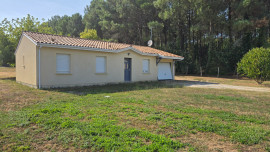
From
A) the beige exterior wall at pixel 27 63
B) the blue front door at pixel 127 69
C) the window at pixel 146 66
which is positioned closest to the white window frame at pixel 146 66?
the window at pixel 146 66

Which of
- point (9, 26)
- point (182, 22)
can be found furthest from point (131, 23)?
point (9, 26)

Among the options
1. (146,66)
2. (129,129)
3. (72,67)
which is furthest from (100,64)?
(129,129)

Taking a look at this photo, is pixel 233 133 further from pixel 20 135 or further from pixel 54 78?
pixel 54 78

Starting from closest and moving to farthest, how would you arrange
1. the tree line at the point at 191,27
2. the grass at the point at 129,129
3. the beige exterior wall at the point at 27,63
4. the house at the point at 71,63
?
the grass at the point at 129,129 < the house at the point at 71,63 < the beige exterior wall at the point at 27,63 < the tree line at the point at 191,27

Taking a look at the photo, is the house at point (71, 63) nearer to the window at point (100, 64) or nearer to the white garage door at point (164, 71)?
the window at point (100, 64)

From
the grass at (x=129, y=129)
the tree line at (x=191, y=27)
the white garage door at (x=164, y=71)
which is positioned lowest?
the grass at (x=129, y=129)

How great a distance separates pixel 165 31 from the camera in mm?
33625

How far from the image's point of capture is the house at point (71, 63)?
10516 millimetres

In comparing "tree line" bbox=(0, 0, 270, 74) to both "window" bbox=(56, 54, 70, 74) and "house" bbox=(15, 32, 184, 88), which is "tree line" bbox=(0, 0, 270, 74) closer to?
"house" bbox=(15, 32, 184, 88)

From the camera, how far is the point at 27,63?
11.7 meters

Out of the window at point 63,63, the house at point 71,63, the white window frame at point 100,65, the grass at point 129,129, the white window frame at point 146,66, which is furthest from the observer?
the white window frame at point 146,66

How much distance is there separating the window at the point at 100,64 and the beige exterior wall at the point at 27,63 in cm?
400

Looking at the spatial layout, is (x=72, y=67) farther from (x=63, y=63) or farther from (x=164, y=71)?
(x=164, y=71)

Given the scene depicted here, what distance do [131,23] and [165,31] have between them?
664 centimetres
